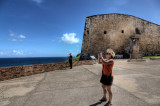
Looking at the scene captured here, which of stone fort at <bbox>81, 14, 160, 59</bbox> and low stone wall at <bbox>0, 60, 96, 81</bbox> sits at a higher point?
stone fort at <bbox>81, 14, 160, 59</bbox>

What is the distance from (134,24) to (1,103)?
22622 mm

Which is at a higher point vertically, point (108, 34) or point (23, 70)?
point (108, 34)

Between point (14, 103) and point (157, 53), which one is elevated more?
point (157, 53)

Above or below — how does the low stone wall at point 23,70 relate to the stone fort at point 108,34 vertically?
below

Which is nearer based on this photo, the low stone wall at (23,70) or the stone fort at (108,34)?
the low stone wall at (23,70)

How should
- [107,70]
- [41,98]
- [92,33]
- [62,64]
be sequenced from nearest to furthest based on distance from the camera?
[107,70] → [41,98] → [62,64] → [92,33]

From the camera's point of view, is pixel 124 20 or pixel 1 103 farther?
pixel 124 20

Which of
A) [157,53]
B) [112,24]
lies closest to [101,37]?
[112,24]

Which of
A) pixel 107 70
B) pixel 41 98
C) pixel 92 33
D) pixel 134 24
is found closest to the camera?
pixel 107 70

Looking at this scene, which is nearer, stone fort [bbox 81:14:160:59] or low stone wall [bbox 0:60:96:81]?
low stone wall [bbox 0:60:96:81]

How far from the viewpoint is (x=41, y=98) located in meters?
2.52

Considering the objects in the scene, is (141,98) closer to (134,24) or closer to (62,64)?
(62,64)

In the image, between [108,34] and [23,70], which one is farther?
[108,34]

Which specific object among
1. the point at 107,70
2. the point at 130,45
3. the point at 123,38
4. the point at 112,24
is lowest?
the point at 107,70
